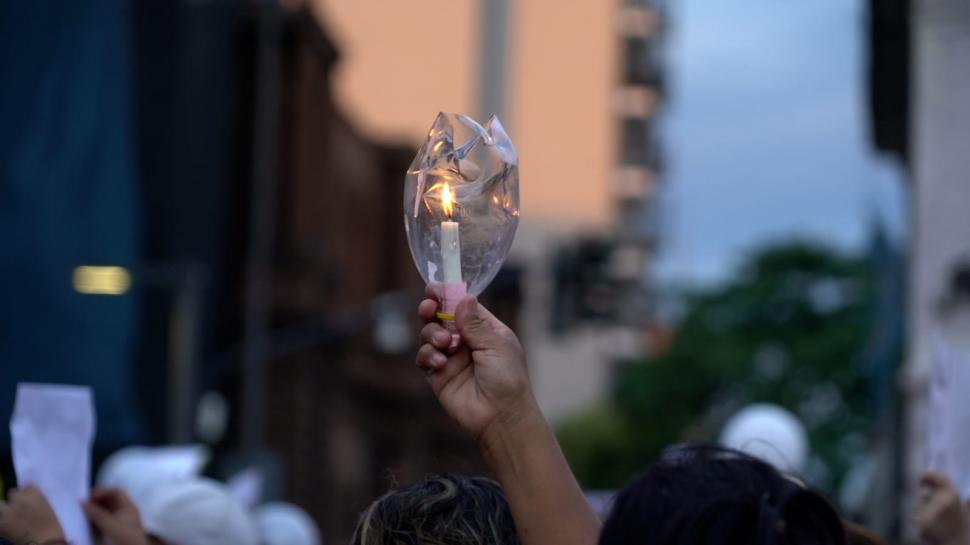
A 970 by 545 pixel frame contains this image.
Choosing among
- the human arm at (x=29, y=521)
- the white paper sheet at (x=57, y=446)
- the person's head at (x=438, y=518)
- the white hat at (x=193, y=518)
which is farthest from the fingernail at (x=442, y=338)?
the white hat at (x=193, y=518)

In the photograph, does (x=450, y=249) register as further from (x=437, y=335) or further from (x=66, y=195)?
(x=66, y=195)

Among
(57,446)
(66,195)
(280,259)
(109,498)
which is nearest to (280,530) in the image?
(66,195)

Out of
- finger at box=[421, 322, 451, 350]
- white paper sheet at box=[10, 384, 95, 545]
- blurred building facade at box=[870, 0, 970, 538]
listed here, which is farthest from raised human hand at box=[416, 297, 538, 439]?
blurred building facade at box=[870, 0, 970, 538]

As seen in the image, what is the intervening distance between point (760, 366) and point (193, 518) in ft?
139

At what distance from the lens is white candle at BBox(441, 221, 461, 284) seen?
8.70ft

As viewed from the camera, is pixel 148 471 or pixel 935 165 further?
pixel 935 165

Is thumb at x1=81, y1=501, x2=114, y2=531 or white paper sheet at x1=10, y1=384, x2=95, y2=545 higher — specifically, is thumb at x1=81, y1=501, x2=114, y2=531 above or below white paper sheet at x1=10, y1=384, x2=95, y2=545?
below

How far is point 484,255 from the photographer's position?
2701mm

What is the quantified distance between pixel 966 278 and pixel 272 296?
2115 centimetres

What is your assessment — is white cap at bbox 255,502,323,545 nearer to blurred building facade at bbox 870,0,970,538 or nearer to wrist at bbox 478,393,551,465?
wrist at bbox 478,393,551,465

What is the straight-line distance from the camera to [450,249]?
2668 mm

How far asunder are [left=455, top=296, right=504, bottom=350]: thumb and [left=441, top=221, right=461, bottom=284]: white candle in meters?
0.06

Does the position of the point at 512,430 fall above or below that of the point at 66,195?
above

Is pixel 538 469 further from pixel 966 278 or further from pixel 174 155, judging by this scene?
pixel 174 155
